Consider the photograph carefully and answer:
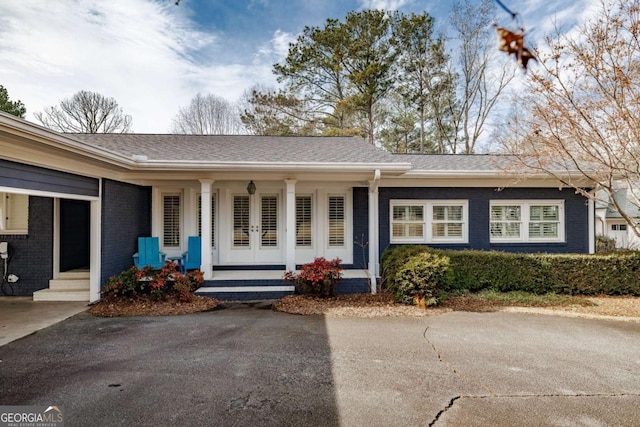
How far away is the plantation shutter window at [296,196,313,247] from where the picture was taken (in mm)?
8539

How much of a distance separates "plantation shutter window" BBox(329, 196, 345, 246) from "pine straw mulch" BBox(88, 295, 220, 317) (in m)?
3.31

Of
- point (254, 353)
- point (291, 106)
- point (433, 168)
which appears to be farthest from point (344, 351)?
point (291, 106)

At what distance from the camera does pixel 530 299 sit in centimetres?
673

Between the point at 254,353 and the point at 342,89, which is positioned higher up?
the point at 342,89

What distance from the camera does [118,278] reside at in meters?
6.35

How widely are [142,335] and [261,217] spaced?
4.18m

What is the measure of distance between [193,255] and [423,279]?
5.21m

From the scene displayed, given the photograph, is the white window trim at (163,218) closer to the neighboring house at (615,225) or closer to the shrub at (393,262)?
the shrub at (393,262)

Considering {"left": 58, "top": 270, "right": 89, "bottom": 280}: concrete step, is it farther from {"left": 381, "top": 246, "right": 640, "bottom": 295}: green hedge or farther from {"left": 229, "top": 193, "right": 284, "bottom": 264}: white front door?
{"left": 381, "top": 246, "right": 640, "bottom": 295}: green hedge

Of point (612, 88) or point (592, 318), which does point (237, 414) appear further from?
point (612, 88)

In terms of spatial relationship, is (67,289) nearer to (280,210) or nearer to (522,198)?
(280,210)

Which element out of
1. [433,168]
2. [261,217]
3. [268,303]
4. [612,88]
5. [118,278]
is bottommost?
[268,303]

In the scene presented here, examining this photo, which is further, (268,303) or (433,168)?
(433,168)

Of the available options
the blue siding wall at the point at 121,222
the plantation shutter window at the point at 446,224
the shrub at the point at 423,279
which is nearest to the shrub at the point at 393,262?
the shrub at the point at 423,279
